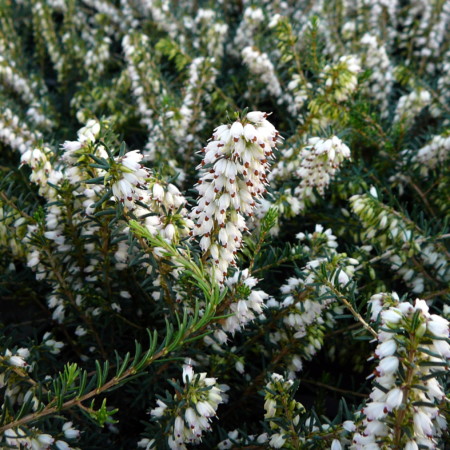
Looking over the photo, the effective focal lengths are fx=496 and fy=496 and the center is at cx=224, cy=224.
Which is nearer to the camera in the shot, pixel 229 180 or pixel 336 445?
pixel 229 180

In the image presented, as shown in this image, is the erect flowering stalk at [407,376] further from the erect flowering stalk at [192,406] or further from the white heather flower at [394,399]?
the erect flowering stalk at [192,406]

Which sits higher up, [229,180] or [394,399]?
[229,180]

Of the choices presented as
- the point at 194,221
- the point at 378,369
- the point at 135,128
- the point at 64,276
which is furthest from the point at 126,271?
the point at 135,128

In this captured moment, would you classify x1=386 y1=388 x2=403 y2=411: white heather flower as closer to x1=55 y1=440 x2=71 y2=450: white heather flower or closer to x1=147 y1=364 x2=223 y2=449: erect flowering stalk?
x1=147 y1=364 x2=223 y2=449: erect flowering stalk

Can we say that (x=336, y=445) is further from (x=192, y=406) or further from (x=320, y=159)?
(x=320, y=159)

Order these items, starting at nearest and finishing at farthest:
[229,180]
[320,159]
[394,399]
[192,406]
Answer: [394,399] < [229,180] < [192,406] < [320,159]

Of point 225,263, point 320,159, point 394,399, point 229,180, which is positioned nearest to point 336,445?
point 394,399

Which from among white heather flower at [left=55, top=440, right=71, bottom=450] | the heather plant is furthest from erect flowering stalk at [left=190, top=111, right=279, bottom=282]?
white heather flower at [left=55, top=440, right=71, bottom=450]
